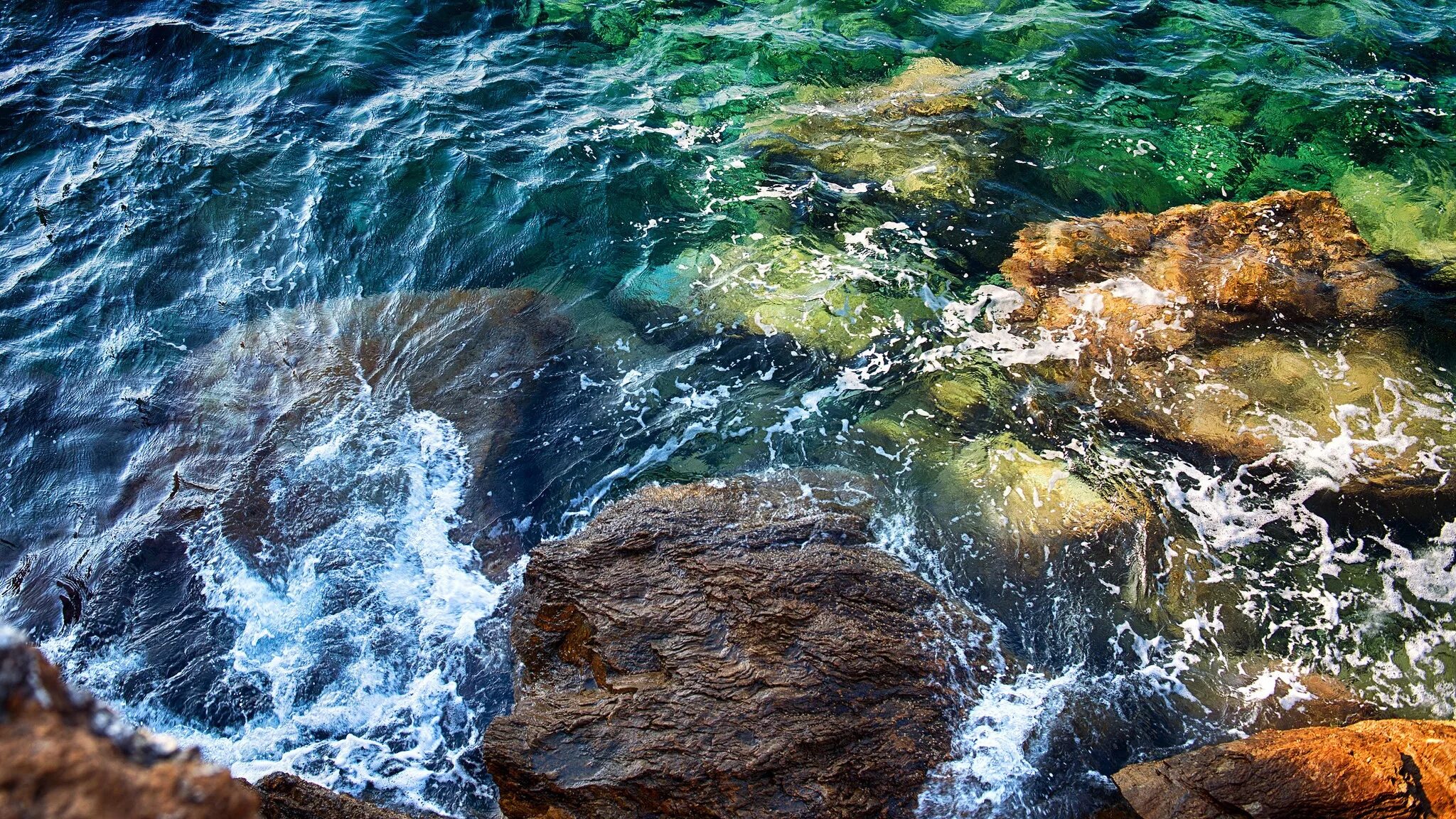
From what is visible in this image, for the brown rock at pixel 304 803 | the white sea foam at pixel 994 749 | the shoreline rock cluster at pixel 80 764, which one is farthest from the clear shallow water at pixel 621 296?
the shoreline rock cluster at pixel 80 764

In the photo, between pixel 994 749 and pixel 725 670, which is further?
pixel 994 749

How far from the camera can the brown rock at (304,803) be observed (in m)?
3.49

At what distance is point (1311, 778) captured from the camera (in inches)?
150

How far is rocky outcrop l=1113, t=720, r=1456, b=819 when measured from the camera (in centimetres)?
374

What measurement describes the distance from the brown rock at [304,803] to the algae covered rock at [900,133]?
6.10 m

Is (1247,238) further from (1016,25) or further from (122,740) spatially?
(122,740)

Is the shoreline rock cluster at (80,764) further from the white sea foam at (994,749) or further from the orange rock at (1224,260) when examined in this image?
the orange rock at (1224,260)

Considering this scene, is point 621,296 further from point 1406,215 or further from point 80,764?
point 1406,215

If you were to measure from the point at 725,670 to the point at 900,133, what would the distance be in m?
5.80

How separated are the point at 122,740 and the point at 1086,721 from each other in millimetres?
4270

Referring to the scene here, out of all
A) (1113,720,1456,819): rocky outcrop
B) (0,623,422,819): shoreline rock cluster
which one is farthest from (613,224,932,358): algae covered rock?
(0,623,422,819): shoreline rock cluster

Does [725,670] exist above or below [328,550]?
above

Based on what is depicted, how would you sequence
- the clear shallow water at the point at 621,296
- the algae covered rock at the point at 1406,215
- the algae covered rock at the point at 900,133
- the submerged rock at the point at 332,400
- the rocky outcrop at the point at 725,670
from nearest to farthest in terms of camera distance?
1. the rocky outcrop at the point at 725,670
2. the clear shallow water at the point at 621,296
3. the submerged rock at the point at 332,400
4. the algae covered rock at the point at 1406,215
5. the algae covered rock at the point at 900,133

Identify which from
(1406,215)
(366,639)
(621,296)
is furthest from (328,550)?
(1406,215)
